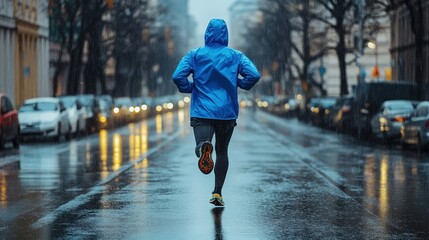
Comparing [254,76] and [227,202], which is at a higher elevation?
[254,76]

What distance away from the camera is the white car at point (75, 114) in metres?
39.3

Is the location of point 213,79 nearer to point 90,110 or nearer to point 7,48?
point 90,110

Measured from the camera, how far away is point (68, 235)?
9.59 m

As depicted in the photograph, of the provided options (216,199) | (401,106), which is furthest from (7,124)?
(216,199)

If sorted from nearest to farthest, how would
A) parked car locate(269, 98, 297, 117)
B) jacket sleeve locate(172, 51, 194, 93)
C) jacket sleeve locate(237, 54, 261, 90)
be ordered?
1. jacket sleeve locate(172, 51, 194, 93)
2. jacket sleeve locate(237, 54, 261, 90)
3. parked car locate(269, 98, 297, 117)

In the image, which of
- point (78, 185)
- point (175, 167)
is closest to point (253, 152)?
point (175, 167)

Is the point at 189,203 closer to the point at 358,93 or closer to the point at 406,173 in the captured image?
the point at 406,173

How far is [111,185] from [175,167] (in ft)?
14.2

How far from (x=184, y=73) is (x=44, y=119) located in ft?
78.9

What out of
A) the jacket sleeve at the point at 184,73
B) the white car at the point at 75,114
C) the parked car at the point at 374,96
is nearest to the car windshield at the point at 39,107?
the white car at the point at 75,114

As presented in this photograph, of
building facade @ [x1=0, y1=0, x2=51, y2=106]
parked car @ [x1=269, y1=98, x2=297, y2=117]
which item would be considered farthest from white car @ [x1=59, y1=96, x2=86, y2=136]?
parked car @ [x1=269, y1=98, x2=297, y2=117]

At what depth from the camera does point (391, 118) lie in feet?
106

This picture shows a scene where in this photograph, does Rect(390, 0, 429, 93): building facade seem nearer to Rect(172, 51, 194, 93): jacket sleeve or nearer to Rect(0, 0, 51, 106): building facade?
Rect(0, 0, 51, 106): building facade

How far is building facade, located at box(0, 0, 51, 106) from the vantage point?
5862cm
